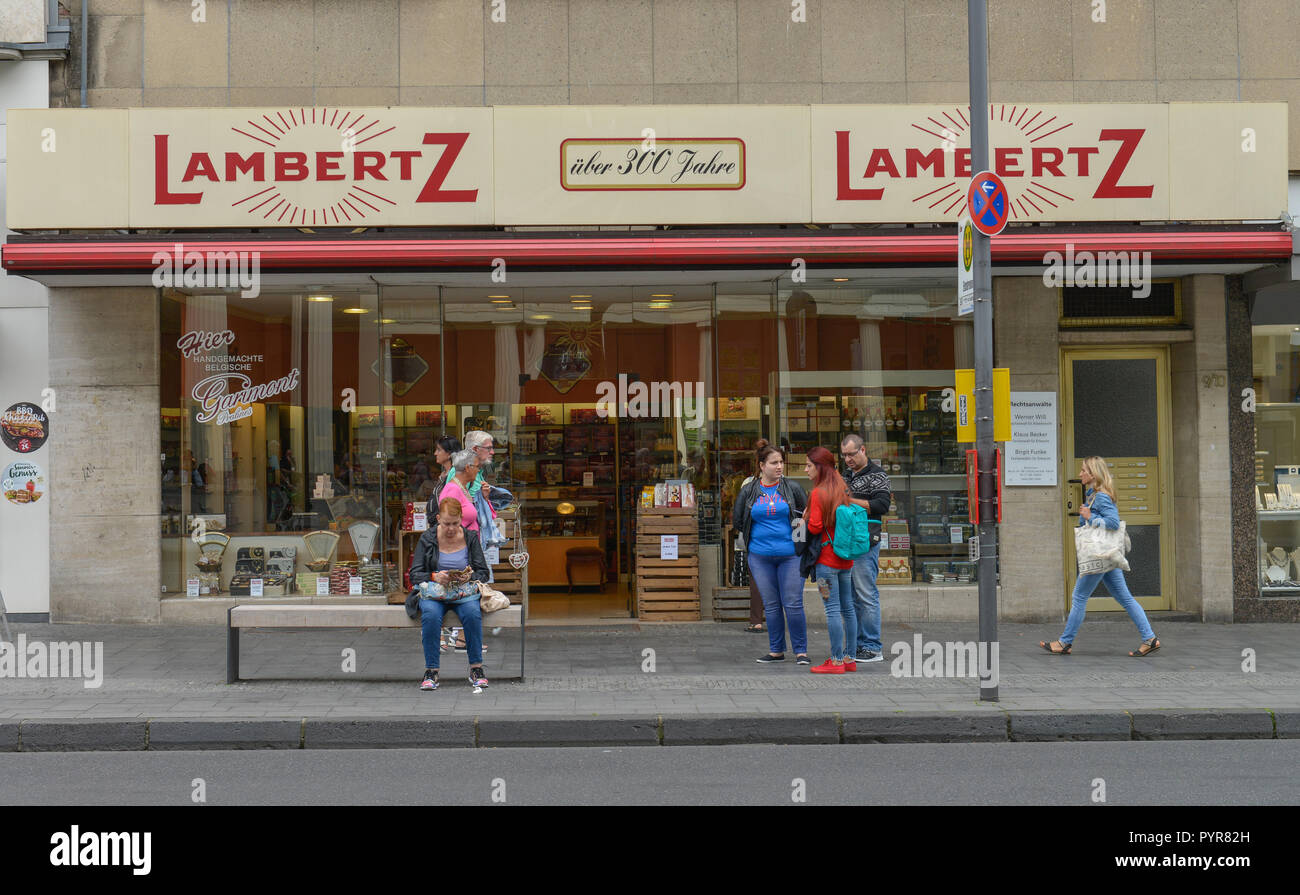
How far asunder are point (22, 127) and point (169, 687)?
5670 mm

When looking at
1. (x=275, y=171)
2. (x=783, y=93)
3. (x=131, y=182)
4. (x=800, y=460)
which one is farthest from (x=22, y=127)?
(x=800, y=460)

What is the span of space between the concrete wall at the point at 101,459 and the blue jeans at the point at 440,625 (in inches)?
179

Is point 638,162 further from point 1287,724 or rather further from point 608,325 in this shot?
point 1287,724

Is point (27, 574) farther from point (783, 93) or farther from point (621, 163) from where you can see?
point (783, 93)

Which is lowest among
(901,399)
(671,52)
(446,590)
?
(446,590)

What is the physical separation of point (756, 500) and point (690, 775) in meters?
3.47

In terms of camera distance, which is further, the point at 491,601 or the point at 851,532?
the point at 851,532

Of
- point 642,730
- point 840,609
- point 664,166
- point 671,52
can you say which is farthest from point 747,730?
point 671,52

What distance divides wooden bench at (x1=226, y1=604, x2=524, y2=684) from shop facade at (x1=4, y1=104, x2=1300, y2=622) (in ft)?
10.0

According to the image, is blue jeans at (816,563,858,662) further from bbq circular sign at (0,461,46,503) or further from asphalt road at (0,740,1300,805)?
bbq circular sign at (0,461,46,503)

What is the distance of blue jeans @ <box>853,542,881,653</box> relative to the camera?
34.1 feet

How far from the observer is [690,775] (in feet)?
23.9

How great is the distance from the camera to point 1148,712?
8.38m
